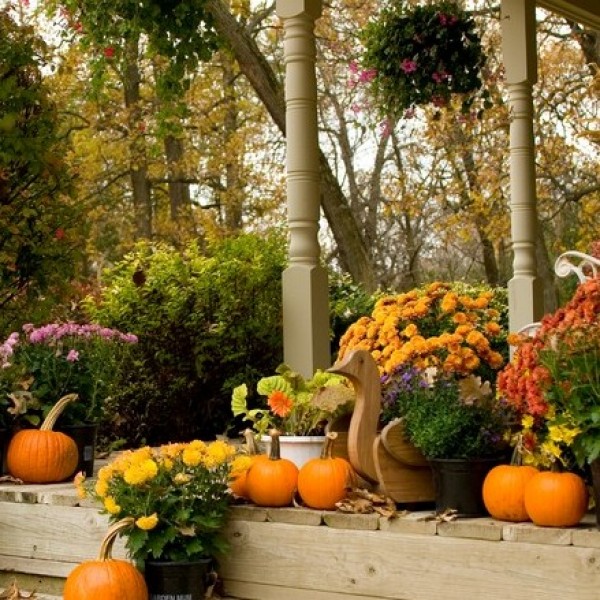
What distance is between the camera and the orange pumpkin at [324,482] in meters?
3.63

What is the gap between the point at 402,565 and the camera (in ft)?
11.0

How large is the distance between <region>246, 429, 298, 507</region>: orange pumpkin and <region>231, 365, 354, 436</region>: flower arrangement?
235mm

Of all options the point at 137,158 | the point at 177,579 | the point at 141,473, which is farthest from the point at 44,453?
the point at 137,158

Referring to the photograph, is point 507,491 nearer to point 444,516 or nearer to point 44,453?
point 444,516

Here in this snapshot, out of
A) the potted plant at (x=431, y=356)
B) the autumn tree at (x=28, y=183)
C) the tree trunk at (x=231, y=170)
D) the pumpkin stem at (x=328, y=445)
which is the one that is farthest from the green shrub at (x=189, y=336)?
the tree trunk at (x=231, y=170)

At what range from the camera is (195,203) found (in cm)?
1623

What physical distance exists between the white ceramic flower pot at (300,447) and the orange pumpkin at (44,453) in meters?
0.97

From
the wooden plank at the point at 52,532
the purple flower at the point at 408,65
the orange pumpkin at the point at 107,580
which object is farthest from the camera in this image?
the purple flower at the point at 408,65

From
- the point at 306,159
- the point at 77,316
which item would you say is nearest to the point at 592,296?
the point at 306,159

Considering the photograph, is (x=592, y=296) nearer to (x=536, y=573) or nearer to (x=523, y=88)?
(x=536, y=573)

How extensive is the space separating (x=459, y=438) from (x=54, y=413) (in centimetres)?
178

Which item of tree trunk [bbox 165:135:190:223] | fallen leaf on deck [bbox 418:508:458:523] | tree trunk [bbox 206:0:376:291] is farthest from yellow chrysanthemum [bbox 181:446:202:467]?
tree trunk [bbox 165:135:190:223]

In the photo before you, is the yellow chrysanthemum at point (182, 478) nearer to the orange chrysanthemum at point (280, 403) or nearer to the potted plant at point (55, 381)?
the orange chrysanthemum at point (280, 403)

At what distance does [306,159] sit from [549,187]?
8.34 m
